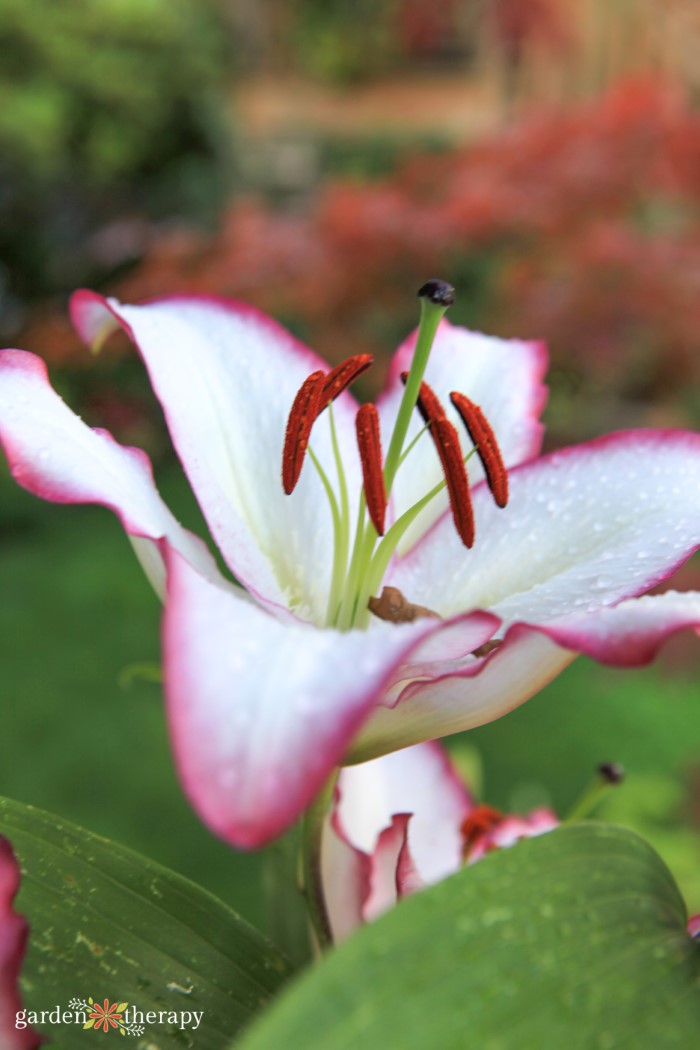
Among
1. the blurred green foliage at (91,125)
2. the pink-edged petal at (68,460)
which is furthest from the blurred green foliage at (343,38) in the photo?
the pink-edged petal at (68,460)

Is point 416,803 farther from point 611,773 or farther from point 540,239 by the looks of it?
point 540,239

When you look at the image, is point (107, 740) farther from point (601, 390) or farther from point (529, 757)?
point (601, 390)

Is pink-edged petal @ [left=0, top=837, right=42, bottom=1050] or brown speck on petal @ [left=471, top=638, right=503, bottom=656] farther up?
brown speck on petal @ [left=471, top=638, right=503, bottom=656]

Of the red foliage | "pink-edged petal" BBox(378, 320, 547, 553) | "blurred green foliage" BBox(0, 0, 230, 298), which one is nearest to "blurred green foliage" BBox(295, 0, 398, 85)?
"blurred green foliage" BBox(0, 0, 230, 298)

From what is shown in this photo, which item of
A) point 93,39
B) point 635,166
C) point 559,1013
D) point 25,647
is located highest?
point 559,1013

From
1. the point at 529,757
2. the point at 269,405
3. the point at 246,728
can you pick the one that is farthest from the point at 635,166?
the point at 246,728

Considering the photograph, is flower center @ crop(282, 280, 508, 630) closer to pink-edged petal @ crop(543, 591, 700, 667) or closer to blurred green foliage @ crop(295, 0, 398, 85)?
pink-edged petal @ crop(543, 591, 700, 667)
